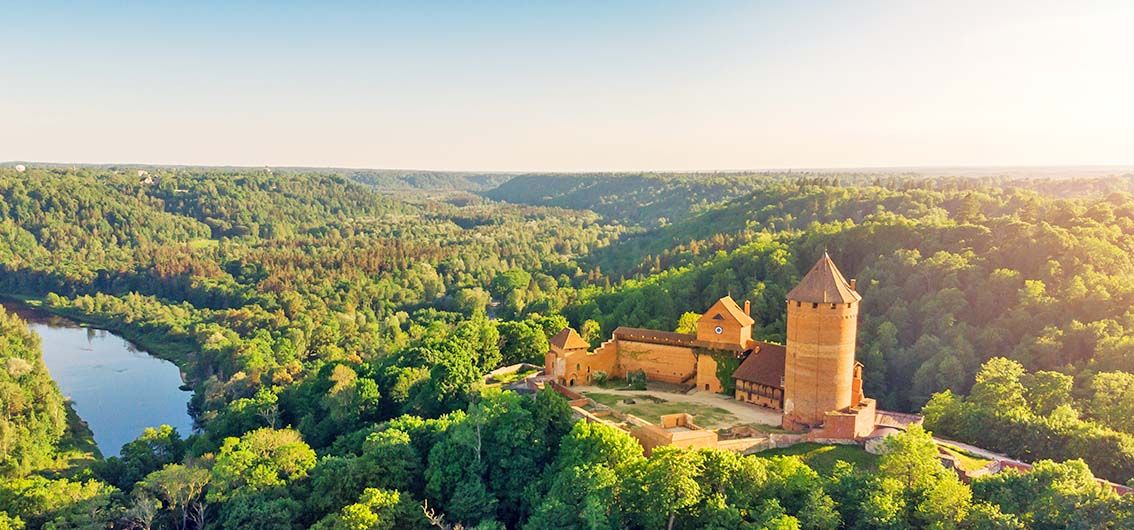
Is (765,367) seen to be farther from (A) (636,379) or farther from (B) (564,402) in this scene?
(B) (564,402)

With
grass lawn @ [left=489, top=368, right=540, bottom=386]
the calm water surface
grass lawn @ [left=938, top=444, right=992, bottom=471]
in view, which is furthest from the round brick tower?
the calm water surface

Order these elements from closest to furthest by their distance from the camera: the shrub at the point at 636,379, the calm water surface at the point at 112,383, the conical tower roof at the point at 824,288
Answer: the conical tower roof at the point at 824,288 → the shrub at the point at 636,379 → the calm water surface at the point at 112,383

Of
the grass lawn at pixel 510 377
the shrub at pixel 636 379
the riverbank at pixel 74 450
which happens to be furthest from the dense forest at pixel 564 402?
the shrub at pixel 636 379

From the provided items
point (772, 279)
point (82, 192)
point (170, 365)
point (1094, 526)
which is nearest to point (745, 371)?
point (1094, 526)

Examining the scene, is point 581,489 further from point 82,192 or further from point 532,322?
point 82,192

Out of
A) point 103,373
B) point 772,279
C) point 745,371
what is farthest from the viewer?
point 103,373

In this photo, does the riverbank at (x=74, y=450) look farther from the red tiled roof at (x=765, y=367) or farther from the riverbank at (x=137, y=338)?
the red tiled roof at (x=765, y=367)
